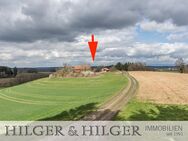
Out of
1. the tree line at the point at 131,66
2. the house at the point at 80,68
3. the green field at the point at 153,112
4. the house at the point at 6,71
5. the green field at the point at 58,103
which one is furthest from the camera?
the house at the point at 6,71

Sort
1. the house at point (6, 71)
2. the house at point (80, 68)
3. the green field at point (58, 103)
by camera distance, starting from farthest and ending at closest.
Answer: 1. the house at point (6, 71)
2. the house at point (80, 68)
3. the green field at point (58, 103)

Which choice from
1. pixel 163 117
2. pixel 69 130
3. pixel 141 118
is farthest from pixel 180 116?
pixel 69 130

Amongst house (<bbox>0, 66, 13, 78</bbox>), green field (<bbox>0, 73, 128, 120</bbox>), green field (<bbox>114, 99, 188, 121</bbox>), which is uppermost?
house (<bbox>0, 66, 13, 78</bbox>)

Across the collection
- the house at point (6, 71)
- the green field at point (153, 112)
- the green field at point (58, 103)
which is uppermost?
the house at point (6, 71)

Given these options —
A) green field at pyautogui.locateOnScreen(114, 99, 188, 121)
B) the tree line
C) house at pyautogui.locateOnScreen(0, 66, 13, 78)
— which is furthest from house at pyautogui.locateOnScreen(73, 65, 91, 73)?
house at pyautogui.locateOnScreen(0, 66, 13, 78)

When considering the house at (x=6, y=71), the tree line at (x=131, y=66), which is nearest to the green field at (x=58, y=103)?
the tree line at (x=131, y=66)

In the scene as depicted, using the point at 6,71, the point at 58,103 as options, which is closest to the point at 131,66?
the point at 58,103

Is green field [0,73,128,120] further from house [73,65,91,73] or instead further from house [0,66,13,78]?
house [0,66,13,78]

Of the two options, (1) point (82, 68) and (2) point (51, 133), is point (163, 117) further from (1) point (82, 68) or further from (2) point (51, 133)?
(1) point (82, 68)

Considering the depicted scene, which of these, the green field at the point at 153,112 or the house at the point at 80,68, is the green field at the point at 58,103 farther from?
the house at the point at 80,68

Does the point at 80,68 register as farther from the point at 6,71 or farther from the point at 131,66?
the point at 6,71
